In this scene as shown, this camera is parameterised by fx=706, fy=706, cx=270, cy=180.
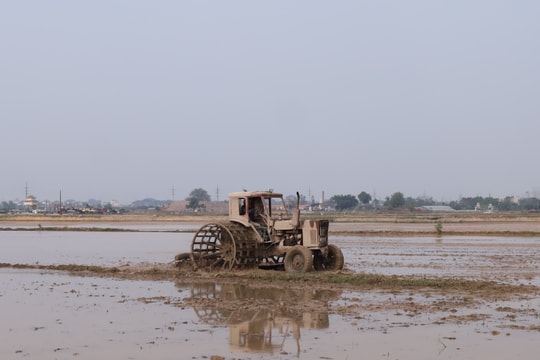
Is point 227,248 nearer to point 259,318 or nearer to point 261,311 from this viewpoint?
point 261,311

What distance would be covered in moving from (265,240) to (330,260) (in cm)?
210

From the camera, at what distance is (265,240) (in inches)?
856

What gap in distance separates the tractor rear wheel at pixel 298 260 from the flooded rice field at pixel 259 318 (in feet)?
4.62

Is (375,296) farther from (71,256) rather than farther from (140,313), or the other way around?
(71,256)

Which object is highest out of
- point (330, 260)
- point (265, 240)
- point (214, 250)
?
point (265, 240)

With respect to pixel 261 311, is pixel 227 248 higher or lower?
higher

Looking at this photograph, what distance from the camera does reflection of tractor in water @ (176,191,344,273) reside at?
20.8 metres

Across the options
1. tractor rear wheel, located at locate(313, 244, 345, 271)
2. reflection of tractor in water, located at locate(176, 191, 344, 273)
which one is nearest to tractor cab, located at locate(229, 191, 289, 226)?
reflection of tractor in water, located at locate(176, 191, 344, 273)

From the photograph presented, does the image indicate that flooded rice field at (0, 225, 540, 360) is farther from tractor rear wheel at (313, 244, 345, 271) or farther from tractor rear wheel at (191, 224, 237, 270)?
tractor rear wheel at (313, 244, 345, 271)

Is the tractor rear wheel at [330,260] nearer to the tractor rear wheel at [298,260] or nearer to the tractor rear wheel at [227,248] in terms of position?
the tractor rear wheel at [298,260]

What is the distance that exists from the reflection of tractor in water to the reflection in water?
7.09 feet

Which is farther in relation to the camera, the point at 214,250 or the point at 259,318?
the point at 214,250

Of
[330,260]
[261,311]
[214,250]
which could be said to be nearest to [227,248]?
[214,250]

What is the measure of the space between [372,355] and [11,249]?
96.6 ft
